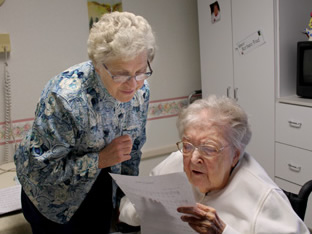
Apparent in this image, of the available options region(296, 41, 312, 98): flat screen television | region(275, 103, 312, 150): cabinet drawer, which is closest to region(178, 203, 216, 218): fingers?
region(275, 103, 312, 150): cabinet drawer

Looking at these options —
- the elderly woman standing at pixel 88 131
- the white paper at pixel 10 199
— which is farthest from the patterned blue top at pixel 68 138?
the white paper at pixel 10 199

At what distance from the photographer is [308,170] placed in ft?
8.13

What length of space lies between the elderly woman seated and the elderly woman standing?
0.70 ft

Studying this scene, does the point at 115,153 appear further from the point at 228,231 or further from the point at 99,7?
the point at 99,7

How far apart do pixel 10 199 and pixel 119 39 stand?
3.42 feet

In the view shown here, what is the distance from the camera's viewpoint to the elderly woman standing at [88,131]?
120 cm

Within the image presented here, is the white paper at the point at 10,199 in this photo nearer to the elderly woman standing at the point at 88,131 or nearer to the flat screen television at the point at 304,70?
the elderly woman standing at the point at 88,131

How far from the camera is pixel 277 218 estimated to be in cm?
107

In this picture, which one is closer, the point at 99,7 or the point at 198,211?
the point at 198,211

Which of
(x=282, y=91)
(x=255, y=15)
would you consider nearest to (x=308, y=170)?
(x=282, y=91)

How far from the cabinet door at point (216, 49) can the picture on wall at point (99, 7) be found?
0.74 meters

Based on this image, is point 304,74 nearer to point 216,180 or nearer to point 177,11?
point 177,11

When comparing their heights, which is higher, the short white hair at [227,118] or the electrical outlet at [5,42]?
the electrical outlet at [5,42]

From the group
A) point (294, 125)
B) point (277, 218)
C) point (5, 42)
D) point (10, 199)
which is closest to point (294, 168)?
point (294, 125)
